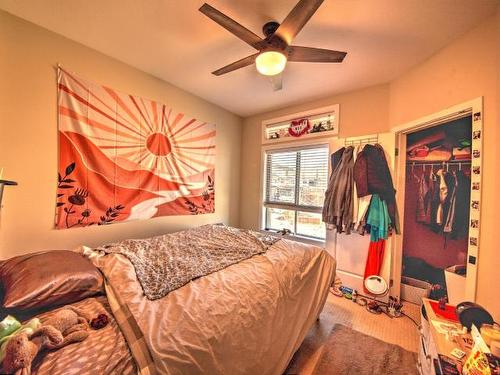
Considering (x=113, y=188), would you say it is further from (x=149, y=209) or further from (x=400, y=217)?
(x=400, y=217)

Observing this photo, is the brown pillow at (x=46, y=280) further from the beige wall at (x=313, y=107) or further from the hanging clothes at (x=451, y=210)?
the hanging clothes at (x=451, y=210)

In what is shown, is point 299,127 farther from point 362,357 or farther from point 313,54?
point 362,357

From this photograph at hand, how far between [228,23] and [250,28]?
18.5 inches

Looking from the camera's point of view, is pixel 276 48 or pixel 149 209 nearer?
pixel 276 48

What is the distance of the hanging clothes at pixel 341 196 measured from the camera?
2398mm

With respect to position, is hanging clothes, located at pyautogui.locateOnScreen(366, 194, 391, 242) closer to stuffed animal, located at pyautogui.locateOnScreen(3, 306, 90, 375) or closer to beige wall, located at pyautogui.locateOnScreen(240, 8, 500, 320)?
beige wall, located at pyautogui.locateOnScreen(240, 8, 500, 320)

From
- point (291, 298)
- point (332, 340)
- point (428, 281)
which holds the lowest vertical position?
point (332, 340)

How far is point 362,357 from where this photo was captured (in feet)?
4.98

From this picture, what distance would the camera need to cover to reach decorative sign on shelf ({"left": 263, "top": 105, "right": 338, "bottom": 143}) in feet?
9.06

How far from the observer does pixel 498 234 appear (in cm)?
127

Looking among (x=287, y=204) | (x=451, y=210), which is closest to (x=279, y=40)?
(x=287, y=204)

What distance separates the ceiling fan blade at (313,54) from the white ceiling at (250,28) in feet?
0.94

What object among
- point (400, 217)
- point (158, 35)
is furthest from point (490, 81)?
point (158, 35)

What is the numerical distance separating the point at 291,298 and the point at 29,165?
2.36 metres
